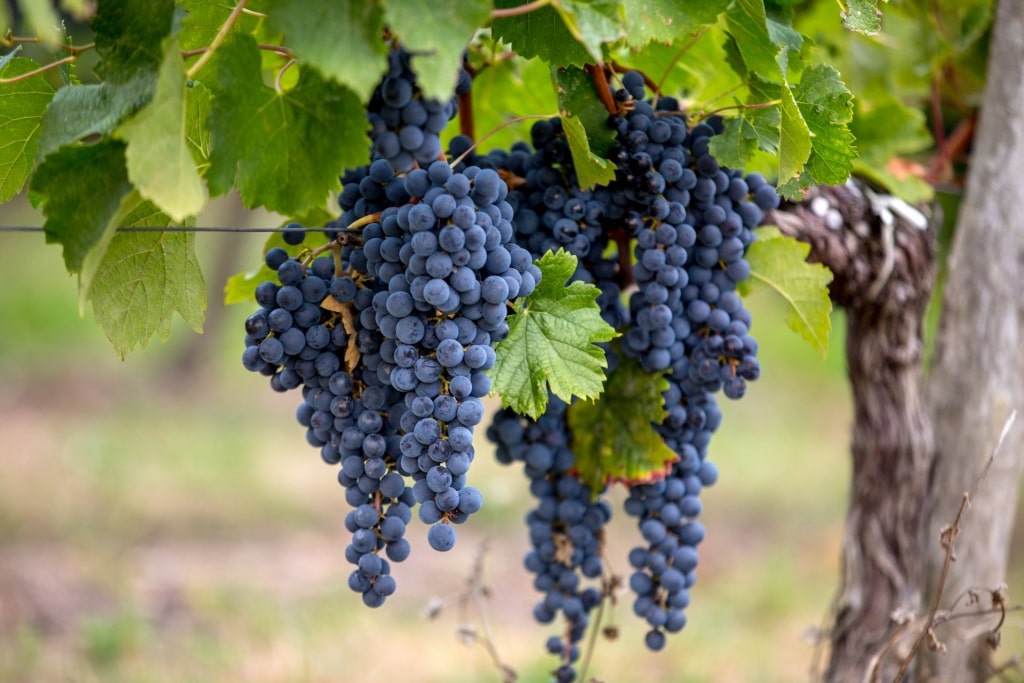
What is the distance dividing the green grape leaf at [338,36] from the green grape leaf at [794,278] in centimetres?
68

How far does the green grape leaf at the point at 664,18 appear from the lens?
0.96 metres

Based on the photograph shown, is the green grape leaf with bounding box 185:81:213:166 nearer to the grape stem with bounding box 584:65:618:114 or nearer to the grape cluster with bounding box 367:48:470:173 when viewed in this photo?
the grape cluster with bounding box 367:48:470:173

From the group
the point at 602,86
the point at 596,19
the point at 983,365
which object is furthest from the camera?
the point at 983,365

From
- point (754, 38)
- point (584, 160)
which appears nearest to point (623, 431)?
point (584, 160)

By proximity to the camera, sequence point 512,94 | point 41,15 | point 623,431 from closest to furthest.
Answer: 1. point 41,15
2. point 623,431
3. point 512,94

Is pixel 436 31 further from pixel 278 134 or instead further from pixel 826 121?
pixel 826 121

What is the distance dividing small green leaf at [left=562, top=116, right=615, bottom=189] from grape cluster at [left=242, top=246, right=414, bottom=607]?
0.30m

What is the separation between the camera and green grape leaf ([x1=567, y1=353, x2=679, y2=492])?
1264 mm

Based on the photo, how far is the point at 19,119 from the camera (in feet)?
3.67

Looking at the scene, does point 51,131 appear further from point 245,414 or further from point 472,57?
point 245,414

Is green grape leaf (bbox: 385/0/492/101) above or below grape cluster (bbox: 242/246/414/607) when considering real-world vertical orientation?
above

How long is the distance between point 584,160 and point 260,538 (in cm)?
363

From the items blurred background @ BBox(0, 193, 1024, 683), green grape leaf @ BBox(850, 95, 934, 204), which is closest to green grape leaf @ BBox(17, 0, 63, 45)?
blurred background @ BBox(0, 193, 1024, 683)

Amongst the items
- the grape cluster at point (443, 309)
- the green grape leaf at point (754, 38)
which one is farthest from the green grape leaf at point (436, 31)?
the green grape leaf at point (754, 38)
